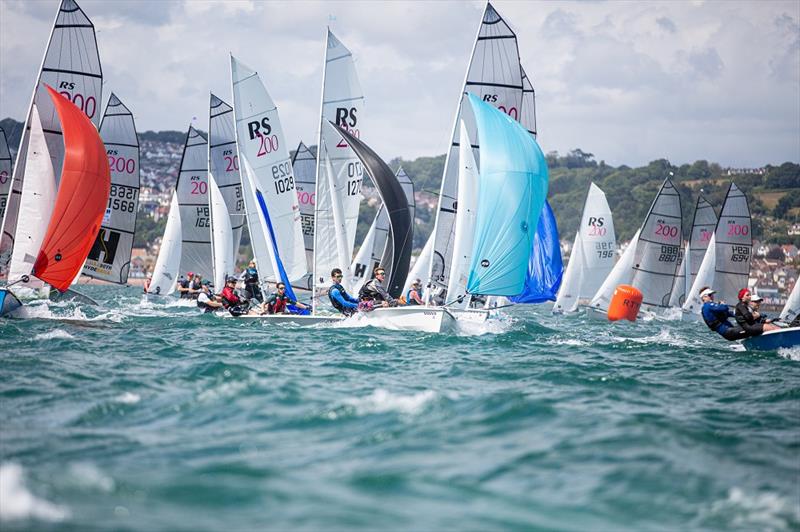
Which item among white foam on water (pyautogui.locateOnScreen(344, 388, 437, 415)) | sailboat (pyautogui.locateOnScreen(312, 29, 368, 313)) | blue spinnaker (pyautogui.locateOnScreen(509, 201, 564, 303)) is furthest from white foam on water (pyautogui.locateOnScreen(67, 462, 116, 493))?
blue spinnaker (pyautogui.locateOnScreen(509, 201, 564, 303))

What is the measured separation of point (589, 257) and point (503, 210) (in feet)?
54.9

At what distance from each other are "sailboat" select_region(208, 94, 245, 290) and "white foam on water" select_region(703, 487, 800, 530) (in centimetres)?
1816

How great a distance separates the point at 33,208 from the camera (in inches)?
608

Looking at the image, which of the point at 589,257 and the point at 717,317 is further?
the point at 589,257

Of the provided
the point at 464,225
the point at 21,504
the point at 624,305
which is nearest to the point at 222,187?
the point at 464,225

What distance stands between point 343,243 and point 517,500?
12.7m

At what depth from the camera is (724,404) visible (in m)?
8.92

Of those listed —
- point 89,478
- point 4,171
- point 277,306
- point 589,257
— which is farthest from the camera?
point 589,257

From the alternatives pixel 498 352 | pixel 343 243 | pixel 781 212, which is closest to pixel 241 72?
pixel 343 243

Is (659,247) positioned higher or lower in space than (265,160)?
lower

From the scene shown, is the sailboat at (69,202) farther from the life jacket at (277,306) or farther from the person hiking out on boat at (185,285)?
the person hiking out on boat at (185,285)

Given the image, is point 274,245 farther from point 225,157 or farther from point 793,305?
point 793,305

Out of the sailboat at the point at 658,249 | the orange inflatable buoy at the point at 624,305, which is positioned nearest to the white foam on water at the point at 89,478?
the orange inflatable buoy at the point at 624,305

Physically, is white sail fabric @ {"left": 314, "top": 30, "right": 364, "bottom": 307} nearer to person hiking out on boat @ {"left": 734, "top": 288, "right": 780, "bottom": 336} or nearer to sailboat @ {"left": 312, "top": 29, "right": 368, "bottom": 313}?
sailboat @ {"left": 312, "top": 29, "right": 368, "bottom": 313}
